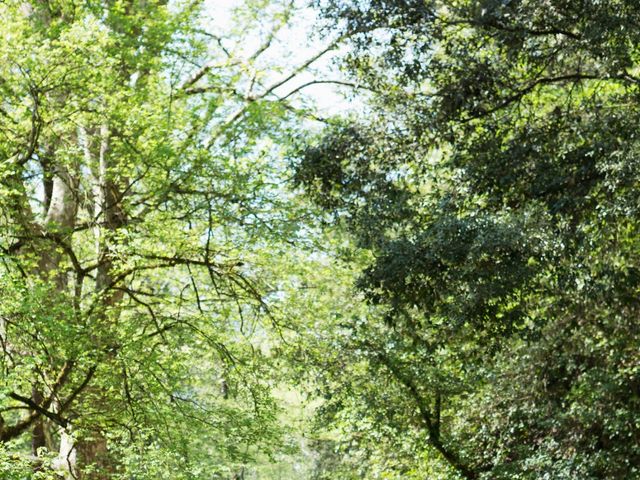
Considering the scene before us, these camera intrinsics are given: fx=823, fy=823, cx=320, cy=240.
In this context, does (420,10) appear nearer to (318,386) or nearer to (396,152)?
(396,152)

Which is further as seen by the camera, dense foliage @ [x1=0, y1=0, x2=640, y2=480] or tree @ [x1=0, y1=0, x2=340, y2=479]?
tree @ [x1=0, y1=0, x2=340, y2=479]

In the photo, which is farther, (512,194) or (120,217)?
(120,217)

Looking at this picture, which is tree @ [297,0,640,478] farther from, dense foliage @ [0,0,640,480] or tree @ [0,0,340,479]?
tree @ [0,0,340,479]

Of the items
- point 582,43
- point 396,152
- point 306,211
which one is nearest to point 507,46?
point 582,43

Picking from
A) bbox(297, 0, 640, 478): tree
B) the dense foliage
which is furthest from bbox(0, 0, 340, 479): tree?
bbox(297, 0, 640, 478): tree

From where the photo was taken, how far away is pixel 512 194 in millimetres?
8648

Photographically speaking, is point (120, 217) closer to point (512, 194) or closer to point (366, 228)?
point (366, 228)

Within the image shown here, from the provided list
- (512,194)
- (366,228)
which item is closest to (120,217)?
(366,228)

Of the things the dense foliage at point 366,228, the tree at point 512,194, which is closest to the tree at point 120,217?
the dense foliage at point 366,228

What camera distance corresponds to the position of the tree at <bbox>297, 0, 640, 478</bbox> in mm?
7816

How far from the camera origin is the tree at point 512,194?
7.82 meters

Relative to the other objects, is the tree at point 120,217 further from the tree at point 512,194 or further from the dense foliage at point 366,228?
the tree at point 512,194

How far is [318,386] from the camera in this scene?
13.0 metres

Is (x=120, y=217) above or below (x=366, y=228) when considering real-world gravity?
above
